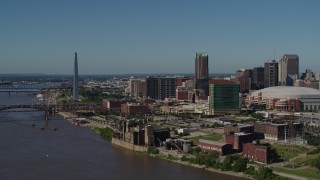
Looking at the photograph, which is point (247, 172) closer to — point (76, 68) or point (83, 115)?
point (83, 115)

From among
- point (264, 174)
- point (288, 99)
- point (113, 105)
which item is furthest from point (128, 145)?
point (288, 99)

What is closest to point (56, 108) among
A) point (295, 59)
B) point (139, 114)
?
point (139, 114)

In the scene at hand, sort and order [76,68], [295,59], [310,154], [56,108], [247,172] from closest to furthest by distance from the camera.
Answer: [247,172] < [310,154] < [56,108] < [76,68] < [295,59]

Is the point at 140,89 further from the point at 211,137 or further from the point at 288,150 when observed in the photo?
the point at 288,150

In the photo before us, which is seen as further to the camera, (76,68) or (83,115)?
(76,68)

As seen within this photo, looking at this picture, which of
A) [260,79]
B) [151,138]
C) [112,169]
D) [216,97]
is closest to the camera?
[112,169]

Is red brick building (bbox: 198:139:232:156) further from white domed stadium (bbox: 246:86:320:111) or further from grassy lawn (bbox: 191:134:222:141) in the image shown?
white domed stadium (bbox: 246:86:320:111)
